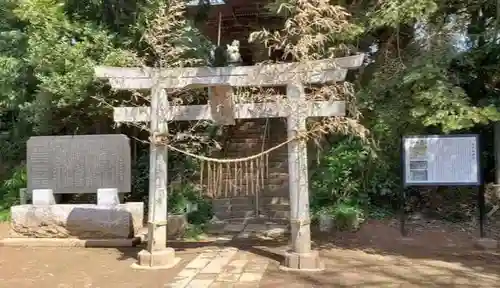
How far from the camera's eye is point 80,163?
9195 millimetres

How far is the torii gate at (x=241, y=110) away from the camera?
260 inches

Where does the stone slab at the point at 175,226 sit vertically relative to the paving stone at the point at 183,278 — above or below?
above

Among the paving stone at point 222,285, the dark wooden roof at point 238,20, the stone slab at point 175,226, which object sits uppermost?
the dark wooden roof at point 238,20

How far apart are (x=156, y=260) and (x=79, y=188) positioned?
10.0 feet

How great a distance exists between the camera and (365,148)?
923cm

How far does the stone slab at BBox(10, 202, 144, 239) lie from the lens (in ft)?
27.8

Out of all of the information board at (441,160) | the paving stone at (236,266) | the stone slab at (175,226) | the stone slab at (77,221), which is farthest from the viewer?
the stone slab at (175,226)

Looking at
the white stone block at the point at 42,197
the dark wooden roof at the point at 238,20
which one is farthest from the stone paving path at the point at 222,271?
the dark wooden roof at the point at 238,20

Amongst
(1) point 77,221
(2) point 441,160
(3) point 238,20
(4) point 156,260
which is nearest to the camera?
(4) point 156,260

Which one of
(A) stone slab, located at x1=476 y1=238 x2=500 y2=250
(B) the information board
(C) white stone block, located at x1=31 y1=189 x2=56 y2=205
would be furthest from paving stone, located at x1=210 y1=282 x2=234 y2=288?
(C) white stone block, located at x1=31 y1=189 x2=56 y2=205

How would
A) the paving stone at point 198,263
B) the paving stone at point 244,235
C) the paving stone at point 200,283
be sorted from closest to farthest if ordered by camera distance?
the paving stone at point 200,283 < the paving stone at point 198,263 < the paving stone at point 244,235

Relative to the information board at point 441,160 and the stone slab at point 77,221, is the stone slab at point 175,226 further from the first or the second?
the information board at point 441,160

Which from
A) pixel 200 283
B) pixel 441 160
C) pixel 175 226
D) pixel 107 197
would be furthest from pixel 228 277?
pixel 441 160

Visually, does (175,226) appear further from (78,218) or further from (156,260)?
(156,260)
